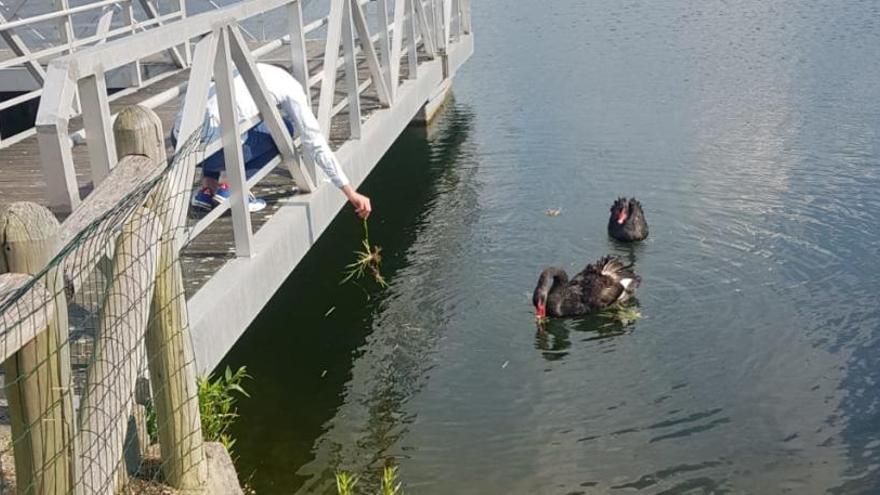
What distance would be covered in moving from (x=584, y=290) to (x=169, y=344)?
250 inches

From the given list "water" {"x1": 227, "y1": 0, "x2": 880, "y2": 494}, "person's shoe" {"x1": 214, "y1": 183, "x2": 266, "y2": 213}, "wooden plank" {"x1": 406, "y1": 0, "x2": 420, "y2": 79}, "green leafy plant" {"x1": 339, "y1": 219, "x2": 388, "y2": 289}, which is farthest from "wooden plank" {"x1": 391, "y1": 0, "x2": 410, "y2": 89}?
"person's shoe" {"x1": 214, "y1": 183, "x2": 266, "y2": 213}

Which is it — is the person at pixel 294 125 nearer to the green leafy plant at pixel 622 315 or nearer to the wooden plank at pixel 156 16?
the green leafy plant at pixel 622 315

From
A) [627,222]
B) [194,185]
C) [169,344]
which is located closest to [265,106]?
[194,185]

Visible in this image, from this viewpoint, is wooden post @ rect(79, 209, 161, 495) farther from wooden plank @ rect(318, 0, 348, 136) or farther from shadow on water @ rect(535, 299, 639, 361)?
shadow on water @ rect(535, 299, 639, 361)

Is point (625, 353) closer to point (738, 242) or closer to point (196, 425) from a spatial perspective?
point (738, 242)

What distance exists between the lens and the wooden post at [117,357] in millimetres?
3965

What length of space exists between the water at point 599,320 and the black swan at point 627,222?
0.16m

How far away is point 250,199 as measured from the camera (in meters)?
8.16

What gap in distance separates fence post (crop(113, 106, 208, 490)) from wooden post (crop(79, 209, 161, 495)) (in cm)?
20

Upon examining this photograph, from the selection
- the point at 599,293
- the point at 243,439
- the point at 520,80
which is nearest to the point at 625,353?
the point at 599,293

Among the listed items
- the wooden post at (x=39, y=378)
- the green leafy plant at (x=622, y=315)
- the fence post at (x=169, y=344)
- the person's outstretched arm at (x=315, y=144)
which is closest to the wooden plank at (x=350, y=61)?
the person's outstretched arm at (x=315, y=144)

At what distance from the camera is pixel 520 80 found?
21.4 m

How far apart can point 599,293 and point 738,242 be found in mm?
2293

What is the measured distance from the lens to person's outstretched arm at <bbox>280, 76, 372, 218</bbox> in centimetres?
746
